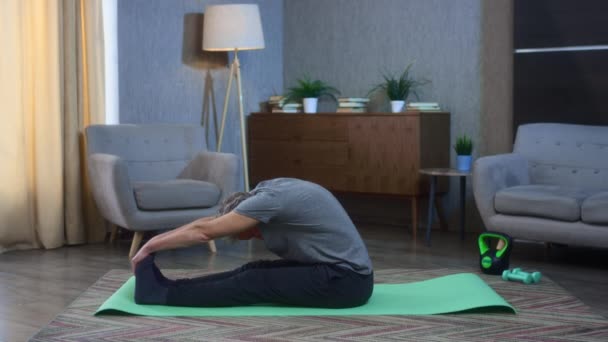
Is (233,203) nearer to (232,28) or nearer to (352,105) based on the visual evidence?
(232,28)

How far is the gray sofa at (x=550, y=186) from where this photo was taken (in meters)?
4.40

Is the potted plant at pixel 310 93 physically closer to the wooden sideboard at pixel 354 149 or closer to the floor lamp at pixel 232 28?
the wooden sideboard at pixel 354 149

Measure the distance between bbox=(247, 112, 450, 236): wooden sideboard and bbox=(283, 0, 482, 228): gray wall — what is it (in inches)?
9.5

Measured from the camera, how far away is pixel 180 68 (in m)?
6.06

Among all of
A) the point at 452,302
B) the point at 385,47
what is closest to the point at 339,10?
the point at 385,47

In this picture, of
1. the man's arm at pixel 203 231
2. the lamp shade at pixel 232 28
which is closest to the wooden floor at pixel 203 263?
the man's arm at pixel 203 231

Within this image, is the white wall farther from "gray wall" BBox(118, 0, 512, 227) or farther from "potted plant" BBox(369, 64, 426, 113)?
"potted plant" BBox(369, 64, 426, 113)

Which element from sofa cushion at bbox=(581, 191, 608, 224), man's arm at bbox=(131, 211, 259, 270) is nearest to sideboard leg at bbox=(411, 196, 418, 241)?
sofa cushion at bbox=(581, 191, 608, 224)

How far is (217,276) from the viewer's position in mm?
3252

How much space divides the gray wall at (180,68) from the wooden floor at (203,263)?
3.59 feet

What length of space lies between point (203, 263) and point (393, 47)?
250cm

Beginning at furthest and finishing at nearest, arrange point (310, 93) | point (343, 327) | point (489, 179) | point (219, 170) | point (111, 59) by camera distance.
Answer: point (310, 93)
point (111, 59)
point (219, 170)
point (489, 179)
point (343, 327)

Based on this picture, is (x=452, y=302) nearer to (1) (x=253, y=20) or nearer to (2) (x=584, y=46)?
(2) (x=584, y=46)

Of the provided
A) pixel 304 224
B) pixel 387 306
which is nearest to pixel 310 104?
pixel 387 306
